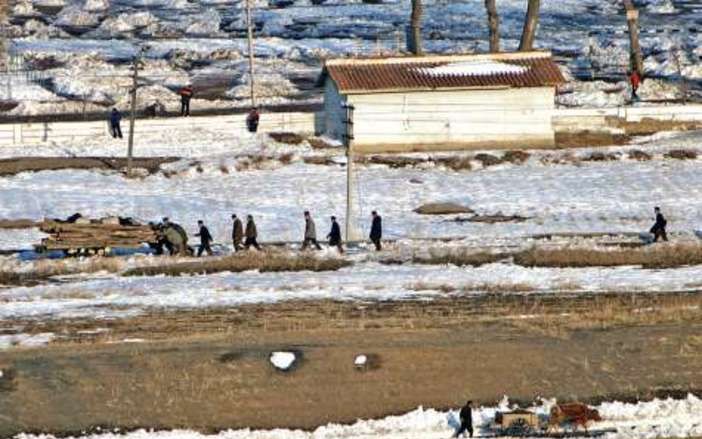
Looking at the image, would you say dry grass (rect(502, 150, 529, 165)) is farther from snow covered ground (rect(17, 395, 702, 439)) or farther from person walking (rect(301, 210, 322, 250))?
snow covered ground (rect(17, 395, 702, 439))

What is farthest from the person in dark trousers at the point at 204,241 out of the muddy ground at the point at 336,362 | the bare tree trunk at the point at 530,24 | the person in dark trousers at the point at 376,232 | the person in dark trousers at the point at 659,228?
the bare tree trunk at the point at 530,24

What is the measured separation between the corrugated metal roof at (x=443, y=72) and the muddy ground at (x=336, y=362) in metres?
22.8

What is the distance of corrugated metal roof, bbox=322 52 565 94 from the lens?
60.8 meters

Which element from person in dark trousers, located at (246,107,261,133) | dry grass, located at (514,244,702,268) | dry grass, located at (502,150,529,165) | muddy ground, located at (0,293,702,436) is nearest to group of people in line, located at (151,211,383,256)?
dry grass, located at (514,244,702,268)

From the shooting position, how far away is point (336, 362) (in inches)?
1367

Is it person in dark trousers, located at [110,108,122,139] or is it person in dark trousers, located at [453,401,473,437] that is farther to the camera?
person in dark trousers, located at [110,108,122,139]

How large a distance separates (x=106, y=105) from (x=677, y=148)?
2074cm

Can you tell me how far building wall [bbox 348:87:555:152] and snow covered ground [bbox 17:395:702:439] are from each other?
28233 mm

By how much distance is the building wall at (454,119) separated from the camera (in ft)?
199

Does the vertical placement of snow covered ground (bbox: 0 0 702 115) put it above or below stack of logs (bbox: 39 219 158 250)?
above

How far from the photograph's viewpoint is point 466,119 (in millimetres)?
61188

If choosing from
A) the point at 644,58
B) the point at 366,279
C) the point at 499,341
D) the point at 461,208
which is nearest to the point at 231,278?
the point at 366,279

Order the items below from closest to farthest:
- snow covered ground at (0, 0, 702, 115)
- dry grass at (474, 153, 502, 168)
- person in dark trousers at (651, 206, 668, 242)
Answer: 1. person in dark trousers at (651, 206, 668, 242)
2. dry grass at (474, 153, 502, 168)
3. snow covered ground at (0, 0, 702, 115)

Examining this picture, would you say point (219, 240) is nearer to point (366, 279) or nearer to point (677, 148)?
point (366, 279)
